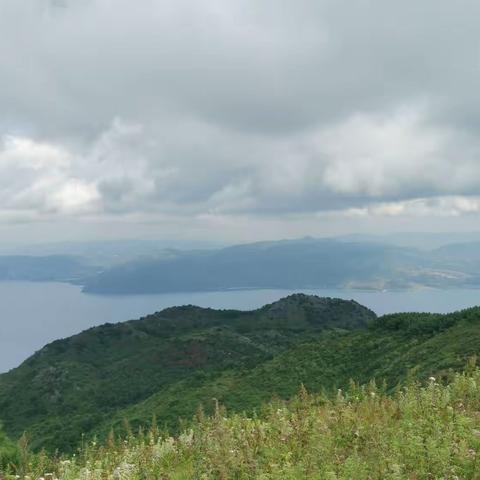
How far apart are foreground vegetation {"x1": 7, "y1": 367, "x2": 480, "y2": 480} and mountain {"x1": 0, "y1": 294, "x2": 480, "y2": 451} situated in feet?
6.80

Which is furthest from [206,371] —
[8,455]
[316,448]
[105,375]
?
[316,448]

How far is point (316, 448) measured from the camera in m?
9.47

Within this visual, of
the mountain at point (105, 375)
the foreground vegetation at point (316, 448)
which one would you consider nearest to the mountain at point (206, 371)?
the mountain at point (105, 375)

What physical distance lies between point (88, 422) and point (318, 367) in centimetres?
5080

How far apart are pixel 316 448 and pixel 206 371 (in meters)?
108

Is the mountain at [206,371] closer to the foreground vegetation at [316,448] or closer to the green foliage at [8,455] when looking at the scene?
the foreground vegetation at [316,448]

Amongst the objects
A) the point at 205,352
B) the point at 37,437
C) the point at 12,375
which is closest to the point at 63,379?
the point at 12,375

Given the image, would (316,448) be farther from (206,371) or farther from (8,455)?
(206,371)

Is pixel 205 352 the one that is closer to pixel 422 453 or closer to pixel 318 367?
pixel 318 367

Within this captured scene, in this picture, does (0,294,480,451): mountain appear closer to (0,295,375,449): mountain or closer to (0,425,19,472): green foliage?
(0,295,375,449): mountain

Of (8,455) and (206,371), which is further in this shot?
(206,371)

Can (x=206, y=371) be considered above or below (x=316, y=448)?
below

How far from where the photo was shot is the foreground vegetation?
8.30 m

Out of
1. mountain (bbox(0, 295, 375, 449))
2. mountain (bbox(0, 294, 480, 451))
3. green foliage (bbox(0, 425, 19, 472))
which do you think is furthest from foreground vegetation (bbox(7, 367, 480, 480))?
mountain (bbox(0, 295, 375, 449))
